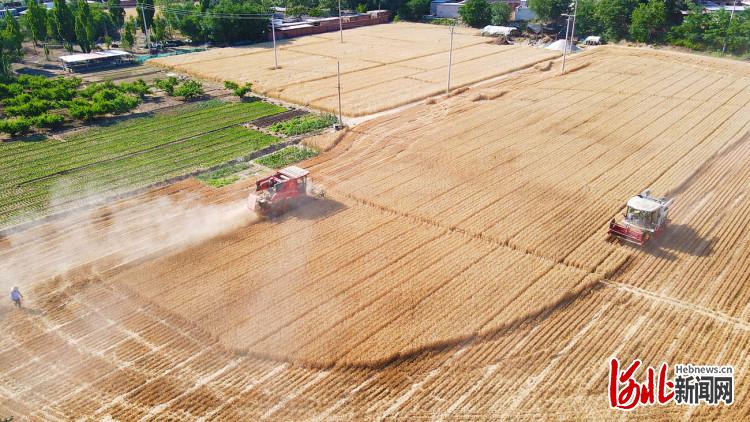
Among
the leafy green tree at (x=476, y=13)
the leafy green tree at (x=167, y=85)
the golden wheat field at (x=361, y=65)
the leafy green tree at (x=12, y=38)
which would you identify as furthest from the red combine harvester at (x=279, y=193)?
the leafy green tree at (x=476, y=13)

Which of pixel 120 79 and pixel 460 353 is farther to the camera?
pixel 120 79

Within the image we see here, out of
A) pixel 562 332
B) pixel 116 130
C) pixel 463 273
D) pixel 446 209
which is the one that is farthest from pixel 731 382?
pixel 116 130

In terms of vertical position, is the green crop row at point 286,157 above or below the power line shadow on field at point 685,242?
above

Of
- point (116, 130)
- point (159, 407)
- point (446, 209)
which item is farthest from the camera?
point (116, 130)

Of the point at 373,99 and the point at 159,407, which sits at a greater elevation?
the point at 373,99

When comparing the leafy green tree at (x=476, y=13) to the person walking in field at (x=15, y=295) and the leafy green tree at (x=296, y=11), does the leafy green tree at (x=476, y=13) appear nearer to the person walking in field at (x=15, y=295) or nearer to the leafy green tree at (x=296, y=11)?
the leafy green tree at (x=296, y=11)

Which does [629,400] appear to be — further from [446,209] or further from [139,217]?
[139,217]
